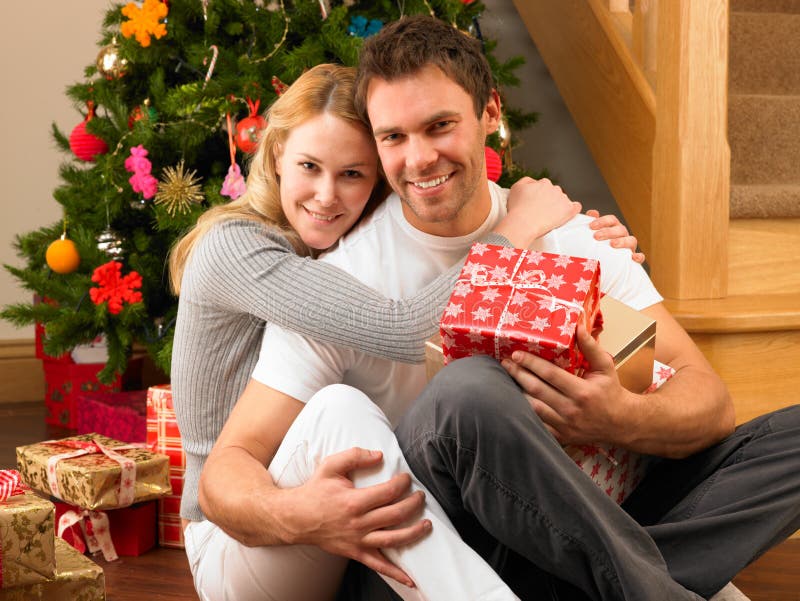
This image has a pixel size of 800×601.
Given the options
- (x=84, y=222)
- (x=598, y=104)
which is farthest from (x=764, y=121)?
(x=84, y=222)

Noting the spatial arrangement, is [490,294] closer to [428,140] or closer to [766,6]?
[428,140]

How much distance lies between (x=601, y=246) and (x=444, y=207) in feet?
0.87

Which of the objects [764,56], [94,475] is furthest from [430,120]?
[764,56]

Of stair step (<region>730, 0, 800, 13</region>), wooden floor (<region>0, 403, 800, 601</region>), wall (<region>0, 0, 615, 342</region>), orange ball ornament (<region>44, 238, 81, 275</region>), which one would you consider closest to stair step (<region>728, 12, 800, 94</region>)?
stair step (<region>730, 0, 800, 13</region>)

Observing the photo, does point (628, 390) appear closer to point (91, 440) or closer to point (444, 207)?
point (444, 207)

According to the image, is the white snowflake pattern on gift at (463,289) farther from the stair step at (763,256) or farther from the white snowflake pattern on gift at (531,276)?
the stair step at (763,256)

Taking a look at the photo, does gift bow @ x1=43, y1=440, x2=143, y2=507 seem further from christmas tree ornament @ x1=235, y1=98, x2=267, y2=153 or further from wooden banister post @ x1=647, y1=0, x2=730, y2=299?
wooden banister post @ x1=647, y1=0, x2=730, y2=299

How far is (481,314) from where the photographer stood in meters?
1.20

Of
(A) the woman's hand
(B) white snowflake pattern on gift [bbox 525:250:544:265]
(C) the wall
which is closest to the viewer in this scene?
(B) white snowflake pattern on gift [bbox 525:250:544:265]

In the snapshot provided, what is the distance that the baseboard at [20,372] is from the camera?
11.1ft

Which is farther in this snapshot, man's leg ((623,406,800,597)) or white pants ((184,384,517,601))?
man's leg ((623,406,800,597))

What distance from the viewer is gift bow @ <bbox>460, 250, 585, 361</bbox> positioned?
46.2 inches

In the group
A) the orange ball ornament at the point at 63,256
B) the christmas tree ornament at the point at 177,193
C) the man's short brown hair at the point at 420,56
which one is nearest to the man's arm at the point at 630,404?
the man's short brown hair at the point at 420,56

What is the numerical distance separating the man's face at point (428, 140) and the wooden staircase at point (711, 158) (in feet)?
2.26
